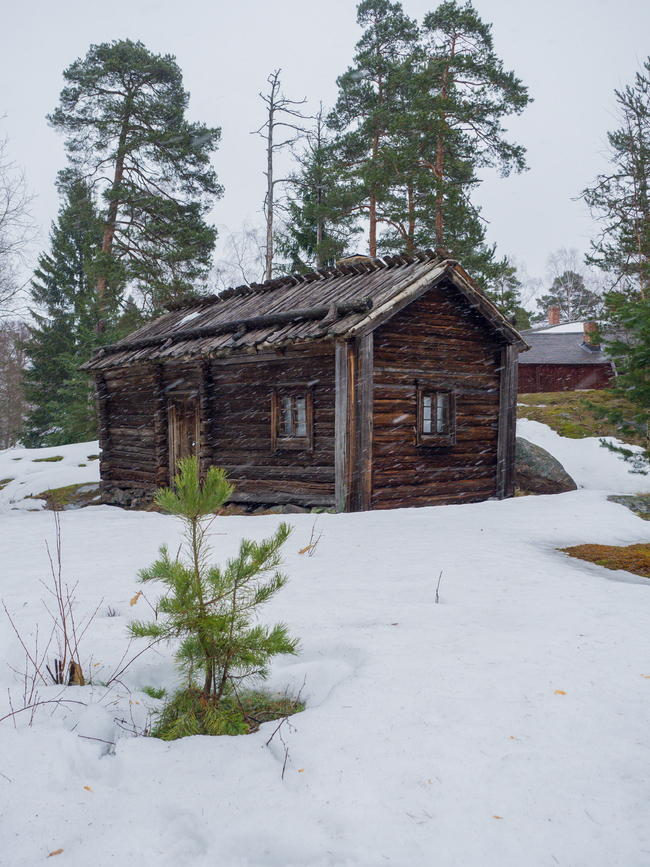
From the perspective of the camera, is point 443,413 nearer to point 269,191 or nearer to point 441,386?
point 441,386

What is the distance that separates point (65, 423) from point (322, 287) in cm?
1469

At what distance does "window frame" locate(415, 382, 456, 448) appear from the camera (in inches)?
421

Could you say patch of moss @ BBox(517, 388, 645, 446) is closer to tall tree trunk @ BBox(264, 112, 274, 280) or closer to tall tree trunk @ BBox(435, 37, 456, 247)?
tall tree trunk @ BBox(435, 37, 456, 247)

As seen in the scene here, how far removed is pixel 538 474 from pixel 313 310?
21.4 ft

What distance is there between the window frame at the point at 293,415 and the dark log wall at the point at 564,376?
869 inches

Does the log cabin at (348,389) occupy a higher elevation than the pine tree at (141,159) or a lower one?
lower

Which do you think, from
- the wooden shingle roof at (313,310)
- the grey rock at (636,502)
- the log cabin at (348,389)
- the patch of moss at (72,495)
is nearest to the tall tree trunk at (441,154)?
the log cabin at (348,389)

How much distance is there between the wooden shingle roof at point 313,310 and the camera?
31.3 feet

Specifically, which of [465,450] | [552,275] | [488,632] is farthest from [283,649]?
[552,275]

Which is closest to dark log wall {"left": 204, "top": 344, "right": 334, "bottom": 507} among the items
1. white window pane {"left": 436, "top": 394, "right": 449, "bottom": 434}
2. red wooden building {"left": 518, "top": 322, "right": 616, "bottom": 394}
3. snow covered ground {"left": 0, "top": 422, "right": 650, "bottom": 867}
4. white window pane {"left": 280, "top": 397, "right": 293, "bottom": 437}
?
white window pane {"left": 280, "top": 397, "right": 293, "bottom": 437}

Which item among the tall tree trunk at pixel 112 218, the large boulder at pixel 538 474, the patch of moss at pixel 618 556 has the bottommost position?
the patch of moss at pixel 618 556

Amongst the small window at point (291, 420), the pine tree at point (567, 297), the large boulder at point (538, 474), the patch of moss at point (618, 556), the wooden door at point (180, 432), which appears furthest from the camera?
the pine tree at point (567, 297)

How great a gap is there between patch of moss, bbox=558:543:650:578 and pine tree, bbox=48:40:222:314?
17064 mm

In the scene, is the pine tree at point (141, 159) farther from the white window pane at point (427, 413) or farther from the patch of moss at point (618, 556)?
the patch of moss at point (618, 556)
